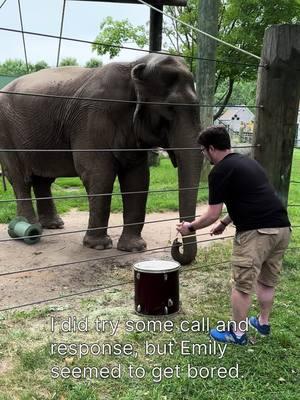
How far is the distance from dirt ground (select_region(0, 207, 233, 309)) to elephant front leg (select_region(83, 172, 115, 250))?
0.11 m

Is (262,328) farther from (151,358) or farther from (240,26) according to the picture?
(240,26)

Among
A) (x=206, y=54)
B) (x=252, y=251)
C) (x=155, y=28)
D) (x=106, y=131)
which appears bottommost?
(x=252, y=251)

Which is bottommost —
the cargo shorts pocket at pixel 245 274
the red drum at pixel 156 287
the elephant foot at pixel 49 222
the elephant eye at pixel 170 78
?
the elephant foot at pixel 49 222

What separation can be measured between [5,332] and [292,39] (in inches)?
123

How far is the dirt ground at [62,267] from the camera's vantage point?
4.54m

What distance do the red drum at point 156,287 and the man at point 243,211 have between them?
49 centimetres

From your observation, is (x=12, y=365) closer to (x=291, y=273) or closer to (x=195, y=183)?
(x=195, y=183)

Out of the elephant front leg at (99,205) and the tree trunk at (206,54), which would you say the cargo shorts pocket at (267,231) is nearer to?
the elephant front leg at (99,205)

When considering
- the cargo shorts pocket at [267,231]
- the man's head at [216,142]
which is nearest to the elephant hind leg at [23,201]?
the man's head at [216,142]

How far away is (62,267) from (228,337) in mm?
2210

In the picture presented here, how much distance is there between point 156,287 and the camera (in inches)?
149

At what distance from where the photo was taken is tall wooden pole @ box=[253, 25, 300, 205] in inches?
173

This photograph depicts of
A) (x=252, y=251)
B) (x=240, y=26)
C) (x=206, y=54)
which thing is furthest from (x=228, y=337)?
(x=240, y=26)

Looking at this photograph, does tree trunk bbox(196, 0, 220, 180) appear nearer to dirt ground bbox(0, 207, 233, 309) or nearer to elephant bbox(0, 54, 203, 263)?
dirt ground bbox(0, 207, 233, 309)
